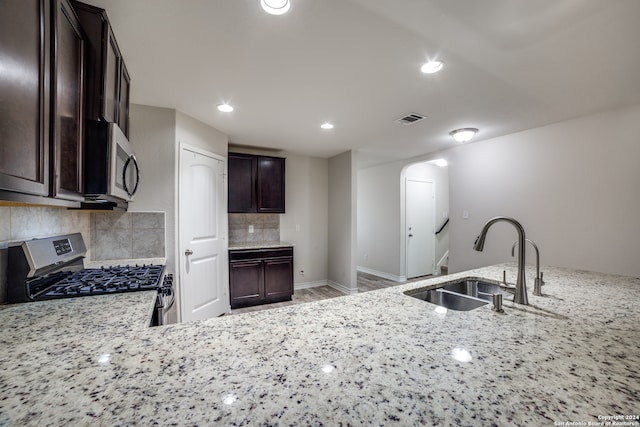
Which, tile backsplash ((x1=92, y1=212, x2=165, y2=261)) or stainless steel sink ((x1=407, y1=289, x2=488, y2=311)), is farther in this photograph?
tile backsplash ((x1=92, y1=212, x2=165, y2=261))

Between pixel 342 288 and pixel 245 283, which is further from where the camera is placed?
pixel 342 288

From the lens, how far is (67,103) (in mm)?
1020

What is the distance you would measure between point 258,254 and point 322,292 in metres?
1.40

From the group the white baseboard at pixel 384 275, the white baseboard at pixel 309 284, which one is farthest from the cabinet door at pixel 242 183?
the white baseboard at pixel 384 275

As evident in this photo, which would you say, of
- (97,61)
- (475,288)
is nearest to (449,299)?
(475,288)

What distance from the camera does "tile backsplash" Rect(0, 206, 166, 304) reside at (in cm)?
164

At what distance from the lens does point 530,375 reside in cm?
69

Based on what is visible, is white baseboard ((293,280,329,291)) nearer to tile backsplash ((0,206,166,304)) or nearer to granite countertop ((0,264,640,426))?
tile backsplash ((0,206,166,304))

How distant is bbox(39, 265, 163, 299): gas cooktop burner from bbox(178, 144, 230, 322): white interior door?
2.75 ft

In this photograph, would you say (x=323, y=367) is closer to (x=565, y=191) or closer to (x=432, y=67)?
(x=432, y=67)

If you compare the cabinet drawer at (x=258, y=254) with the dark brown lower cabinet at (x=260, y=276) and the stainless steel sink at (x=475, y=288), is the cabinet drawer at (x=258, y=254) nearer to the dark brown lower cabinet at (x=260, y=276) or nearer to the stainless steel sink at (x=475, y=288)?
the dark brown lower cabinet at (x=260, y=276)

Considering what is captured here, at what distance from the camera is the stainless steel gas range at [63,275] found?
1268 millimetres

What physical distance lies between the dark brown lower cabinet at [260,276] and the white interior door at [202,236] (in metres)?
0.15

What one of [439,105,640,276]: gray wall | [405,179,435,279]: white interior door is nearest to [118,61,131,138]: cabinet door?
[439,105,640,276]: gray wall
